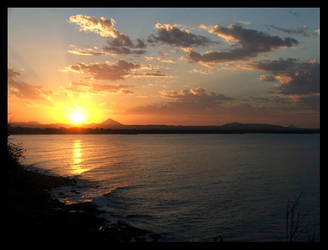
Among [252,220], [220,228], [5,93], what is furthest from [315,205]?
[5,93]

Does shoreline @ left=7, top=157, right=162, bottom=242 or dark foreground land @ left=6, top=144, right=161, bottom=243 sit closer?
dark foreground land @ left=6, top=144, right=161, bottom=243

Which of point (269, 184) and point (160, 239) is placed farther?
point (269, 184)

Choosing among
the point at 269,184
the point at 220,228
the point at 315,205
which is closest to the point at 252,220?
the point at 220,228

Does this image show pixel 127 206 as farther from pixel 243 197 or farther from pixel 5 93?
pixel 5 93

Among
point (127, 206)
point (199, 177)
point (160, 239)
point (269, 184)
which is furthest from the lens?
point (199, 177)

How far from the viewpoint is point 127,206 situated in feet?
80.8

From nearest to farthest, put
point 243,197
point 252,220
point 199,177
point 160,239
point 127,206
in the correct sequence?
1. point 160,239
2. point 252,220
3. point 127,206
4. point 243,197
5. point 199,177

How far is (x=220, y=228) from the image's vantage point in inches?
771

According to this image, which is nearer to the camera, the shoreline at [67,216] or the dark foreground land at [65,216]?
the dark foreground land at [65,216]
